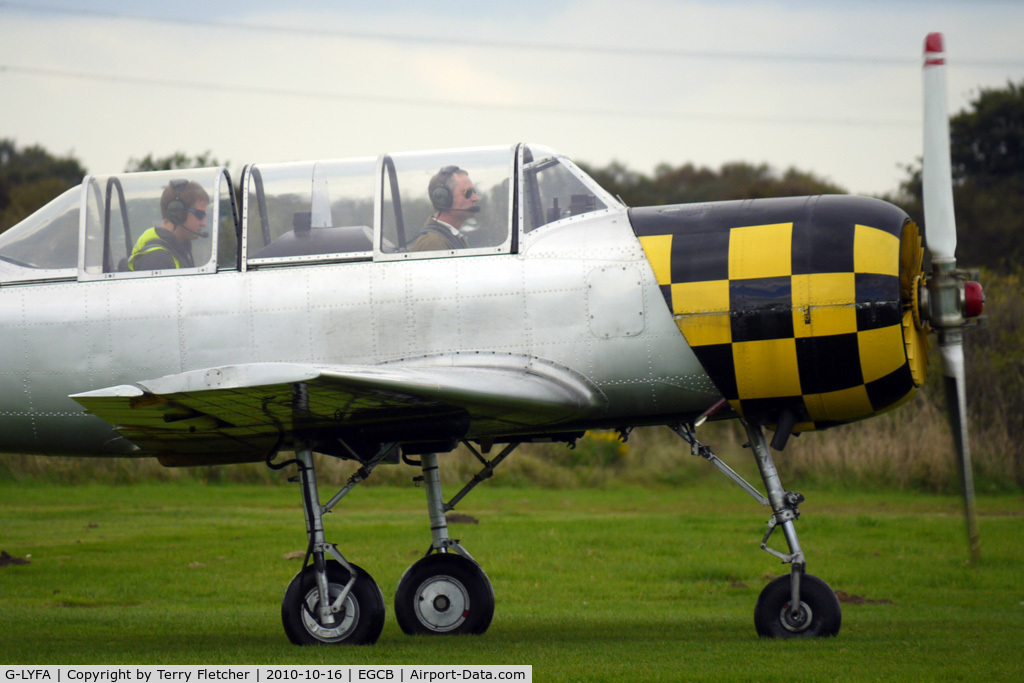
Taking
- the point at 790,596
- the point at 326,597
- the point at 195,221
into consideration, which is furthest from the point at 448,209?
the point at 790,596

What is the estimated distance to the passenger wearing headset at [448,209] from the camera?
840cm

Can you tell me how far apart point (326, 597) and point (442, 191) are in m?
3.08

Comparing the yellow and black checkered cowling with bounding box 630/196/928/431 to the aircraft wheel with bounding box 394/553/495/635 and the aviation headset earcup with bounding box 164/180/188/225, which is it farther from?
the aviation headset earcup with bounding box 164/180/188/225

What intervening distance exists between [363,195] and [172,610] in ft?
16.3

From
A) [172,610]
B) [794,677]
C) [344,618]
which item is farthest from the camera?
[172,610]

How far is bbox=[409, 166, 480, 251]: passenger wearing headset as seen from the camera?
840cm

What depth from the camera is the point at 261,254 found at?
334 inches

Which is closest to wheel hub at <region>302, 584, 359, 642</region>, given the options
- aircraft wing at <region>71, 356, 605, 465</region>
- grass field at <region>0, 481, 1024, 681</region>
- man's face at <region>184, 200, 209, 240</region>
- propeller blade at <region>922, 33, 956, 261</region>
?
grass field at <region>0, 481, 1024, 681</region>

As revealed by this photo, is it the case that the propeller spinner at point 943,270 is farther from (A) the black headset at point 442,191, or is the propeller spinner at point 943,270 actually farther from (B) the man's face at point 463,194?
(A) the black headset at point 442,191

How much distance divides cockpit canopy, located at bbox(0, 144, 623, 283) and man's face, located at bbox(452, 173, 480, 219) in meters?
0.01

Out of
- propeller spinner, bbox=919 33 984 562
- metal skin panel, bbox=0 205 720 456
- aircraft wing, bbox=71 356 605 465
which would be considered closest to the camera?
aircraft wing, bbox=71 356 605 465

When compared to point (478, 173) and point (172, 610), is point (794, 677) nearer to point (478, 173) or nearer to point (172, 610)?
point (478, 173)

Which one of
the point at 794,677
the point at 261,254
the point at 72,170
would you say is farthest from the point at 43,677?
the point at 72,170

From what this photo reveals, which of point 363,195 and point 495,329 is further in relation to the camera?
point 363,195
